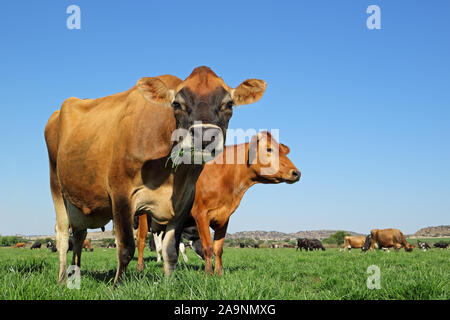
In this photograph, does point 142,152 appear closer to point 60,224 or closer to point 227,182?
point 60,224

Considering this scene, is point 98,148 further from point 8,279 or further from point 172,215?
point 8,279

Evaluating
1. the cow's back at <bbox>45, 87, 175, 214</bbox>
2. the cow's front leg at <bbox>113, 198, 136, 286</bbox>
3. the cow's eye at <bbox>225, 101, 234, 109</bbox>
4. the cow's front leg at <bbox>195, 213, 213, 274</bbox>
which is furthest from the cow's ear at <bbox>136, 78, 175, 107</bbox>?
the cow's front leg at <bbox>195, 213, 213, 274</bbox>

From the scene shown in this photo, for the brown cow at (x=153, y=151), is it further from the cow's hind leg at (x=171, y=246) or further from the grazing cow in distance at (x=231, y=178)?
the grazing cow in distance at (x=231, y=178)

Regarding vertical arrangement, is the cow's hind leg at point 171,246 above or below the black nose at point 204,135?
below

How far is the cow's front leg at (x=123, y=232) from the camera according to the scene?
463 cm

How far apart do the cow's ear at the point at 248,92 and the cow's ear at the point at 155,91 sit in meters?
0.77

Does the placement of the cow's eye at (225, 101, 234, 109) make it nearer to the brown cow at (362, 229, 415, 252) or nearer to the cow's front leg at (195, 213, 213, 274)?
the cow's front leg at (195, 213, 213, 274)

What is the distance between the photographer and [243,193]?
9375mm

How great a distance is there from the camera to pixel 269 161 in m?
9.83

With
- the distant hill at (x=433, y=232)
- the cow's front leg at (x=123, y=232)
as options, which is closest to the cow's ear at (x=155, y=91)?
the cow's front leg at (x=123, y=232)

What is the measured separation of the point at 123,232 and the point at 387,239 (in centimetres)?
3396
